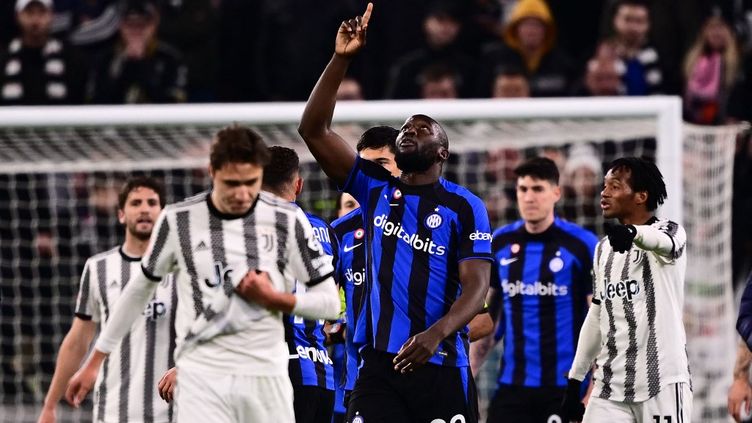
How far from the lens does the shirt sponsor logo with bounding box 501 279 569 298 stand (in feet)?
28.5

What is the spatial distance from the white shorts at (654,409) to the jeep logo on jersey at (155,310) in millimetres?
2268

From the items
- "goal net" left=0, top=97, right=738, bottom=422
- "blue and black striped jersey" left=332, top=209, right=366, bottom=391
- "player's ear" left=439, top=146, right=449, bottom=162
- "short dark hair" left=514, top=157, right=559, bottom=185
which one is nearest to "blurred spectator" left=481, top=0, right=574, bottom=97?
"goal net" left=0, top=97, right=738, bottom=422

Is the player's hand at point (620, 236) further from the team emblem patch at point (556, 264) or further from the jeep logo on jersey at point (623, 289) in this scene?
the team emblem patch at point (556, 264)

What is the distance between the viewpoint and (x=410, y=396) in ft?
20.6

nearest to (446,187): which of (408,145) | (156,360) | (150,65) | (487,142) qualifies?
(408,145)

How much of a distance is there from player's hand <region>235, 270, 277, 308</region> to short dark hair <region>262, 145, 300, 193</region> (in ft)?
4.78

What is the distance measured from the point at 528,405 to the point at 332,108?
2953 mm

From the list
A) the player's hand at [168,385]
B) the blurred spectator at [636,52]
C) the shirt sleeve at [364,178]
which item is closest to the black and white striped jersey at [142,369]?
the player's hand at [168,385]

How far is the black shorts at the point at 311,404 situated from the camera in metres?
7.09

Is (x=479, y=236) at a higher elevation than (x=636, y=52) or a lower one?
lower

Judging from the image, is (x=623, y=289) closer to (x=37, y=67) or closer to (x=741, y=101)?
(x=741, y=101)

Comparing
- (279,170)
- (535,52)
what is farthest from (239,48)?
(279,170)

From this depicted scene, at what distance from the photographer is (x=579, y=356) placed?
7332mm

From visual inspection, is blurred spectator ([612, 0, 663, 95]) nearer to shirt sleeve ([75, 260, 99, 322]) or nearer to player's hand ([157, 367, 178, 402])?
shirt sleeve ([75, 260, 99, 322])
